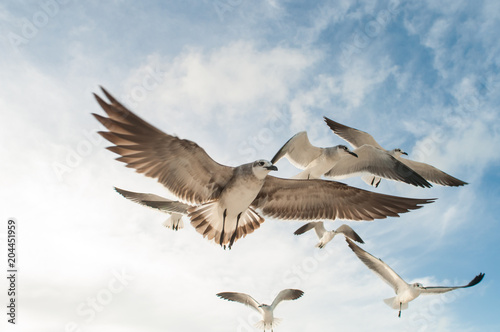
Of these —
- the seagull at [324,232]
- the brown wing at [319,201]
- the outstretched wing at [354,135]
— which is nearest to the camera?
the brown wing at [319,201]

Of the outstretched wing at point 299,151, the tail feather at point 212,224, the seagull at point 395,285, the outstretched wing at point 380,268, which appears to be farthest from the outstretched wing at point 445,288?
the tail feather at point 212,224

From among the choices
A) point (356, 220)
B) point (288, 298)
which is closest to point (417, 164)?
point (288, 298)

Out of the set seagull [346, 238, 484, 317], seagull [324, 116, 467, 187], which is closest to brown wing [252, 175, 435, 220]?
seagull [346, 238, 484, 317]

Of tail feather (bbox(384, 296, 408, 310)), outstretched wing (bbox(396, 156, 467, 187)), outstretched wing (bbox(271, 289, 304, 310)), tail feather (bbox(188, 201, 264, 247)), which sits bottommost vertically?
tail feather (bbox(188, 201, 264, 247))

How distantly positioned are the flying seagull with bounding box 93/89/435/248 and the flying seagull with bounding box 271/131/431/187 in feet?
9.10

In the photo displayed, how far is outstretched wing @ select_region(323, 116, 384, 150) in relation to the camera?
1123 cm

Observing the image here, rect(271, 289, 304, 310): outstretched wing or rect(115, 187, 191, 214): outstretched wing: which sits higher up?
rect(115, 187, 191, 214): outstretched wing

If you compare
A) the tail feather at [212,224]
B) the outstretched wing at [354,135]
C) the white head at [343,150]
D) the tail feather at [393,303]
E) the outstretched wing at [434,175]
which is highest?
the outstretched wing at [354,135]

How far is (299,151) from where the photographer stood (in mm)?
9859

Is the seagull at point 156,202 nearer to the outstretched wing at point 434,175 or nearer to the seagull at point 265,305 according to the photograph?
the seagull at point 265,305

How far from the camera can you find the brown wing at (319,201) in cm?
607

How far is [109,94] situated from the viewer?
4.18 meters

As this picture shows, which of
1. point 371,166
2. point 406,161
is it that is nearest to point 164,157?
point 371,166

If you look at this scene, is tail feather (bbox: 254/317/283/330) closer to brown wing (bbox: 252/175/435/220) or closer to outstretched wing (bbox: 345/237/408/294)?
outstretched wing (bbox: 345/237/408/294)
